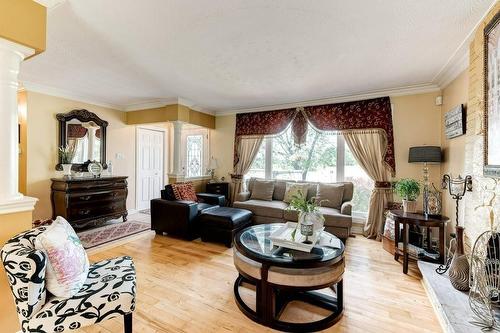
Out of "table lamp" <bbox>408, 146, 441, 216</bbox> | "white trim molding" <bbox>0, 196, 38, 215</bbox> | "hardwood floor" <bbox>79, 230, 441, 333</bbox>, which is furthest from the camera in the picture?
"table lamp" <bbox>408, 146, 441, 216</bbox>

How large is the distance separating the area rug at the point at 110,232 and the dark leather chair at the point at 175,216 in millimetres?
533

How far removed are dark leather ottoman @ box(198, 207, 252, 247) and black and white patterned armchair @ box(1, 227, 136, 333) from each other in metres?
1.95

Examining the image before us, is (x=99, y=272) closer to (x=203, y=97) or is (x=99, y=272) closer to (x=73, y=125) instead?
(x=203, y=97)

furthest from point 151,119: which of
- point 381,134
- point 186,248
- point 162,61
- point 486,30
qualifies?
point 486,30

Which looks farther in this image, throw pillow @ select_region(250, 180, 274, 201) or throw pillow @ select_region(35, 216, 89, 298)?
throw pillow @ select_region(250, 180, 274, 201)

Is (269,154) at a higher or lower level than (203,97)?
lower

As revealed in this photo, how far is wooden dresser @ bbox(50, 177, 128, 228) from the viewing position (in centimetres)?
384

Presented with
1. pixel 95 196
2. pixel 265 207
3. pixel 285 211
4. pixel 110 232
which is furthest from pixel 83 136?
pixel 285 211

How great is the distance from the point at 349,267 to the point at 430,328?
1.06m

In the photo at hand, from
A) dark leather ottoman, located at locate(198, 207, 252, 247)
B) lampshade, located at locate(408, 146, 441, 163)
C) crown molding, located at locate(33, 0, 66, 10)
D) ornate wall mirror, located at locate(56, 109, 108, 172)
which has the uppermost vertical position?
crown molding, located at locate(33, 0, 66, 10)

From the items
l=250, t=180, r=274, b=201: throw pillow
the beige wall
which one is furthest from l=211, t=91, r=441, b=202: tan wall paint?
the beige wall

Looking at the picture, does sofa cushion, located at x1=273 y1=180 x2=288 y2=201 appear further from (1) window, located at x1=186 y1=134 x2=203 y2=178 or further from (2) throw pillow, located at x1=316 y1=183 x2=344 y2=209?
(1) window, located at x1=186 y1=134 x2=203 y2=178

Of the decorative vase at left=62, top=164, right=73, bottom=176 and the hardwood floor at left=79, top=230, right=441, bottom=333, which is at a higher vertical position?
the decorative vase at left=62, top=164, right=73, bottom=176

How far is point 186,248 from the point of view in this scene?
338 centimetres
